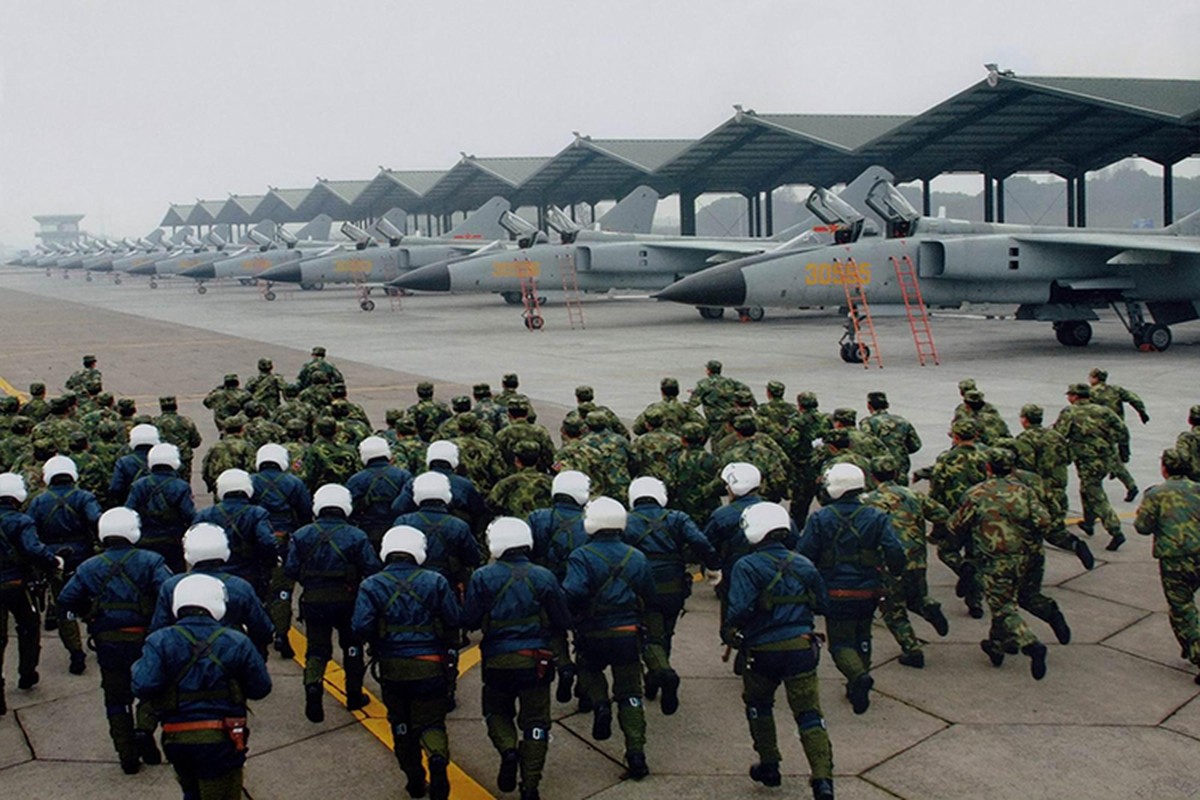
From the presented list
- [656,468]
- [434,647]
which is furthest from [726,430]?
[434,647]

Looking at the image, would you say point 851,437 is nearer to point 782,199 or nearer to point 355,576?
point 355,576

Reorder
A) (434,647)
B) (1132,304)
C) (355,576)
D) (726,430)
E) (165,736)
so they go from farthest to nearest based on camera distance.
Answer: (1132,304), (726,430), (355,576), (434,647), (165,736)

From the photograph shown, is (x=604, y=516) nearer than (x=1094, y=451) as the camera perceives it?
Yes

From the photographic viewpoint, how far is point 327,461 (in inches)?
374

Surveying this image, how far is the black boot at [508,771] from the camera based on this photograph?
5.79 meters

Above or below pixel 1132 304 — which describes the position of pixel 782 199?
above

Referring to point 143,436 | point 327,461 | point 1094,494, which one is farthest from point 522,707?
point 1094,494

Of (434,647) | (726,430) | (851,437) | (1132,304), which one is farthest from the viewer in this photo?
(1132,304)

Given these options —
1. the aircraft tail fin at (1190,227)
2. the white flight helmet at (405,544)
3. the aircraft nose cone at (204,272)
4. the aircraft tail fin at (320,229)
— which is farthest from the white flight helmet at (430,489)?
the aircraft tail fin at (320,229)

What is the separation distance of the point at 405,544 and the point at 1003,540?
4003 mm

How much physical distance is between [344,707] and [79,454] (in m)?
4.05

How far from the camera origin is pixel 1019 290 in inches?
932

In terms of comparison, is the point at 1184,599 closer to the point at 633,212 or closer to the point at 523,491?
the point at 523,491

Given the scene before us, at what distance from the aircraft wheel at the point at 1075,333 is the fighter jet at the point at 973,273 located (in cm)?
35
